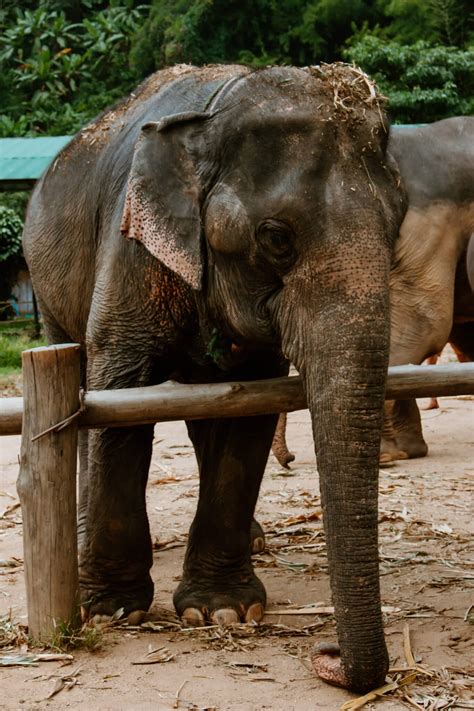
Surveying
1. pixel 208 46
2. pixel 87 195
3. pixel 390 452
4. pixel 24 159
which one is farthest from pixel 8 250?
pixel 87 195

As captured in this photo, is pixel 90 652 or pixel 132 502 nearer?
pixel 90 652

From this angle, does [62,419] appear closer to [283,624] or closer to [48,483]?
[48,483]

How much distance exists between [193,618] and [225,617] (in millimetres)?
120

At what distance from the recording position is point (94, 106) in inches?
1056

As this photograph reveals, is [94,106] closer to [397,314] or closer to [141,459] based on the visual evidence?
[397,314]

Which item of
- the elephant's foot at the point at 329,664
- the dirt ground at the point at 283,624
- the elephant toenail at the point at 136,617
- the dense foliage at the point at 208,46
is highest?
the dense foliage at the point at 208,46

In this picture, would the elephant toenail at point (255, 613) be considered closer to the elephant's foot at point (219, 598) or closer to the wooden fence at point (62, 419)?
the elephant's foot at point (219, 598)

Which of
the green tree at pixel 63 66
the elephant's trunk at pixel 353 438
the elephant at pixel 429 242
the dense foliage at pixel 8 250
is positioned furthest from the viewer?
the green tree at pixel 63 66

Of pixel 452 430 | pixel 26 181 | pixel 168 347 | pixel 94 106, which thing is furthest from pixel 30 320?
pixel 168 347

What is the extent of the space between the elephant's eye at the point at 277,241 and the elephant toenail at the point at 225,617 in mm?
1423

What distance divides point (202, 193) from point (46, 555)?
4.32 feet

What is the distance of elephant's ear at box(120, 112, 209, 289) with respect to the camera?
369 centimetres

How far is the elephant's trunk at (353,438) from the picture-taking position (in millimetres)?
3113

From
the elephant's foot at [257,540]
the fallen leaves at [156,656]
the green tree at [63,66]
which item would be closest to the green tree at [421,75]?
the green tree at [63,66]
